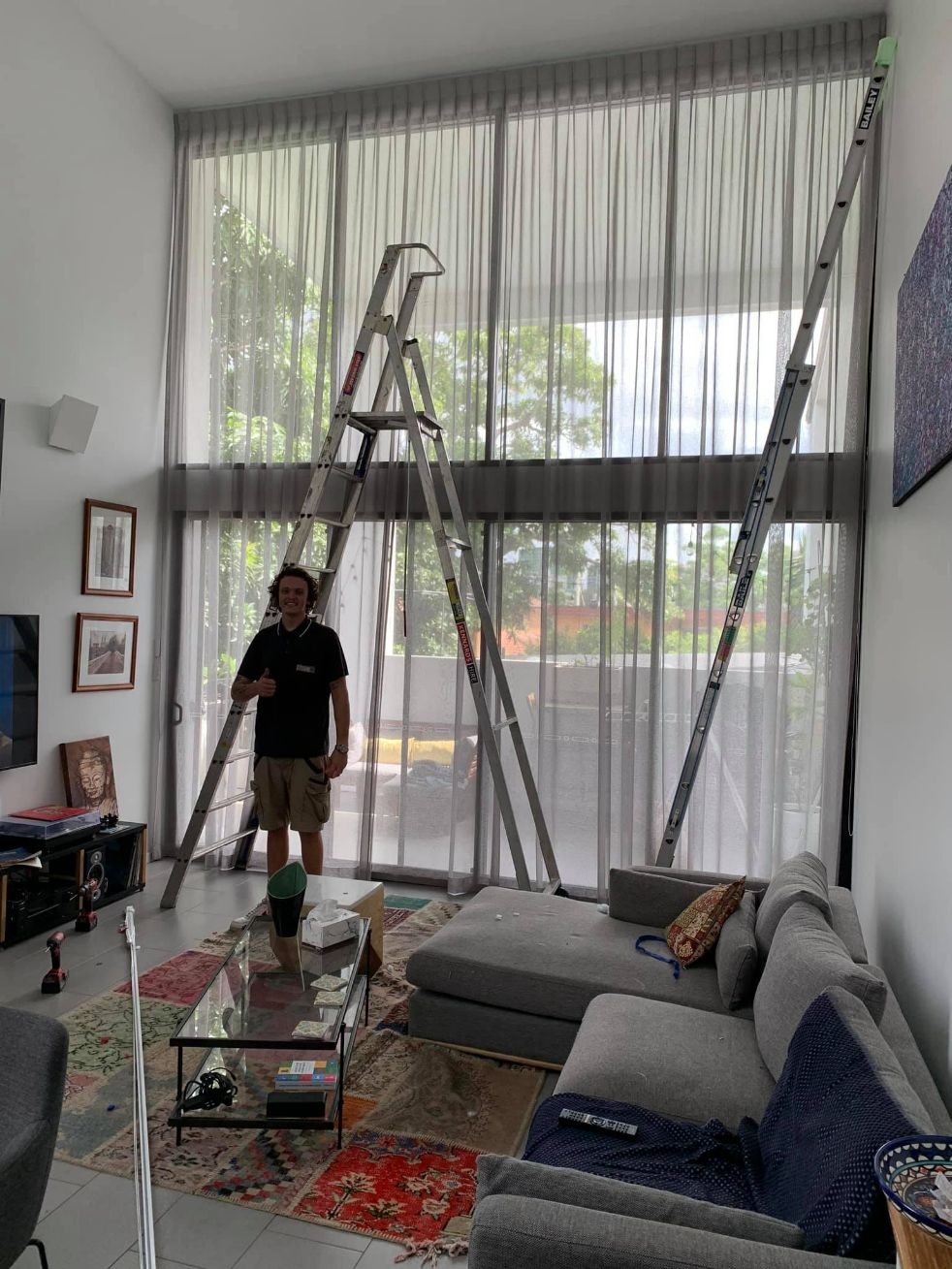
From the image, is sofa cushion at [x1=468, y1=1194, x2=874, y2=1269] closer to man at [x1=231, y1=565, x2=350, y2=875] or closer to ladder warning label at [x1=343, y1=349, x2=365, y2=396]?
man at [x1=231, y1=565, x2=350, y2=875]

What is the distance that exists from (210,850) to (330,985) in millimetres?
2325

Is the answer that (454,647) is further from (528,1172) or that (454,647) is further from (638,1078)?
(528,1172)

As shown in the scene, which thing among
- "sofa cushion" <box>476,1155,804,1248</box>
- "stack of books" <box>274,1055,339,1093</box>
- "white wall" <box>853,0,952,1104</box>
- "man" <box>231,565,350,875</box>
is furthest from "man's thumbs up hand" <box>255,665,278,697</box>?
"sofa cushion" <box>476,1155,804,1248</box>

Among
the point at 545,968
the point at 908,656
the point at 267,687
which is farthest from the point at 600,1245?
the point at 267,687

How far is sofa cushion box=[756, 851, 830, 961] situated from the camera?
2.50 meters

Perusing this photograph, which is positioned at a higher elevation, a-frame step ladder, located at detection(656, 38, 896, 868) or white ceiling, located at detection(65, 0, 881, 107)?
white ceiling, located at detection(65, 0, 881, 107)

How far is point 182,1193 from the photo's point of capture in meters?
2.18

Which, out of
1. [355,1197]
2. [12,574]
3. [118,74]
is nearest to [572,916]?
[355,1197]

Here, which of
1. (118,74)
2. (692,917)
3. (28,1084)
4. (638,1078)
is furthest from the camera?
(118,74)

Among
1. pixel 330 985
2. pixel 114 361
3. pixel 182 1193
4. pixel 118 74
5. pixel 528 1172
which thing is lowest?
pixel 182 1193

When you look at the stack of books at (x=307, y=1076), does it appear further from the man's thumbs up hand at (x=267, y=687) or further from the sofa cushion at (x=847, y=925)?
the man's thumbs up hand at (x=267, y=687)

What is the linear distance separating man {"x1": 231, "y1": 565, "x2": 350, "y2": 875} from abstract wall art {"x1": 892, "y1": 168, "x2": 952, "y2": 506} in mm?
2398

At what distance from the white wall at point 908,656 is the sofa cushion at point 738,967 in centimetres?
39

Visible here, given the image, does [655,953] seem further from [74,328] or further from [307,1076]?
[74,328]
